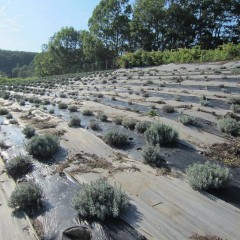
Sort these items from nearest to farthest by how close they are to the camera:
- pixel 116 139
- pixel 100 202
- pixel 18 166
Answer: pixel 100 202, pixel 18 166, pixel 116 139

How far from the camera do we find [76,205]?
4.16 m

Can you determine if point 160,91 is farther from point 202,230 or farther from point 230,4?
point 230,4

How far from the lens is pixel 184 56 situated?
24844 mm

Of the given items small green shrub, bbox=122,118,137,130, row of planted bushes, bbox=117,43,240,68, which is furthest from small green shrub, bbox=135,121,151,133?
row of planted bushes, bbox=117,43,240,68

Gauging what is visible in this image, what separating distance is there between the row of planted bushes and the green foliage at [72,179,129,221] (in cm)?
1818

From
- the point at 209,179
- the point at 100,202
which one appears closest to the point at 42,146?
the point at 100,202

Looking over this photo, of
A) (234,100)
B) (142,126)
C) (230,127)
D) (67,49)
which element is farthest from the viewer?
(67,49)

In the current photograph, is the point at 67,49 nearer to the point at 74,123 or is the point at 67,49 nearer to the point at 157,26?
the point at 157,26

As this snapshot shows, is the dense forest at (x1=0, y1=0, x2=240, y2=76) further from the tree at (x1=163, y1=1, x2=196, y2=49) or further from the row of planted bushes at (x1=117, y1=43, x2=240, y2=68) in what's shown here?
the row of planted bushes at (x1=117, y1=43, x2=240, y2=68)

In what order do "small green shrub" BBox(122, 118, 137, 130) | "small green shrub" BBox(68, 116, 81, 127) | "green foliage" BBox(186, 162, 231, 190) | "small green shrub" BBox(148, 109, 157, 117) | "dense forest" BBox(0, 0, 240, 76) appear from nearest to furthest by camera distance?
"green foliage" BBox(186, 162, 231, 190) < "small green shrub" BBox(122, 118, 137, 130) < "small green shrub" BBox(68, 116, 81, 127) < "small green shrub" BBox(148, 109, 157, 117) < "dense forest" BBox(0, 0, 240, 76)

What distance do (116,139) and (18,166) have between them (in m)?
2.21

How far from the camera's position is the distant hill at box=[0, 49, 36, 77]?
136 meters

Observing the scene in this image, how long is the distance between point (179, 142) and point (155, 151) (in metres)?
1.15

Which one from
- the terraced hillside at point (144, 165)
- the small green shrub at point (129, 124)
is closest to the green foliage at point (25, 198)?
the terraced hillside at point (144, 165)
